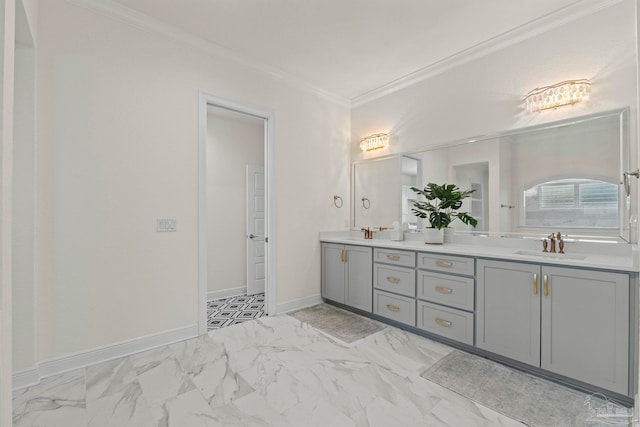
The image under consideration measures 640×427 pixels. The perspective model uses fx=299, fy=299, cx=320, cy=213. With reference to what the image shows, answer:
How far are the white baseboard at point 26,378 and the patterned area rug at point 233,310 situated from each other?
1.30m

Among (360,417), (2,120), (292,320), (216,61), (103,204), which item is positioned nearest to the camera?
(2,120)

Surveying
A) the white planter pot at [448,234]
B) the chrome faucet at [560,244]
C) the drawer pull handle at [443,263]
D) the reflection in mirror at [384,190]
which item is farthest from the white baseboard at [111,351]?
the chrome faucet at [560,244]

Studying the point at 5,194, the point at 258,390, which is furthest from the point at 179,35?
the point at 258,390

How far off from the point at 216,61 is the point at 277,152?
1072 mm

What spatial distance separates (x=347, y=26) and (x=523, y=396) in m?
3.07

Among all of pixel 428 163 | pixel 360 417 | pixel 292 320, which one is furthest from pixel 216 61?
pixel 360 417

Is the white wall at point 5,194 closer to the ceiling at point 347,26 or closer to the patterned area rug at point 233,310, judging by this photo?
the ceiling at point 347,26

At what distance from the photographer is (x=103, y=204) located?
233cm

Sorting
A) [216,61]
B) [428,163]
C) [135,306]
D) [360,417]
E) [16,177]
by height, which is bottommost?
[360,417]

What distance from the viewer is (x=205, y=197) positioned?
2.85m

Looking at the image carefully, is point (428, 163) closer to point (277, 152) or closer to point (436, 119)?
point (436, 119)

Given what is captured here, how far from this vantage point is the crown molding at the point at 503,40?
229 cm

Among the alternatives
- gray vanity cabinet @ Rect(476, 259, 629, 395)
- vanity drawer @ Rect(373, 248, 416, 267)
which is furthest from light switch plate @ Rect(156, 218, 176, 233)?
gray vanity cabinet @ Rect(476, 259, 629, 395)

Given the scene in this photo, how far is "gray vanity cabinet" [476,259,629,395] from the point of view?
5.89 ft
